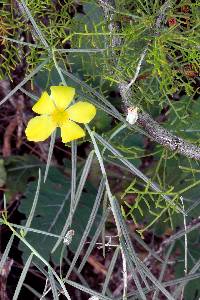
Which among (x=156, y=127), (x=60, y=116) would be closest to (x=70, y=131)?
(x=60, y=116)

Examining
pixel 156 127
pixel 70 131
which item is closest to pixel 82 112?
pixel 70 131

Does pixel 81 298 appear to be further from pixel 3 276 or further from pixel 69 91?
pixel 69 91

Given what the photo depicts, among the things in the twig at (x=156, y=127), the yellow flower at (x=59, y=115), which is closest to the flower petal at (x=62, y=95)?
the yellow flower at (x=59, y=115)

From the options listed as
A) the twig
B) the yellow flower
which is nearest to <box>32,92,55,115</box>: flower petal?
the yellow flower

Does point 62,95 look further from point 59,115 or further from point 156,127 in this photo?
point 156,127

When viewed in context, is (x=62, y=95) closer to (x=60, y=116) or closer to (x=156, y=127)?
(x=60, y=116)
